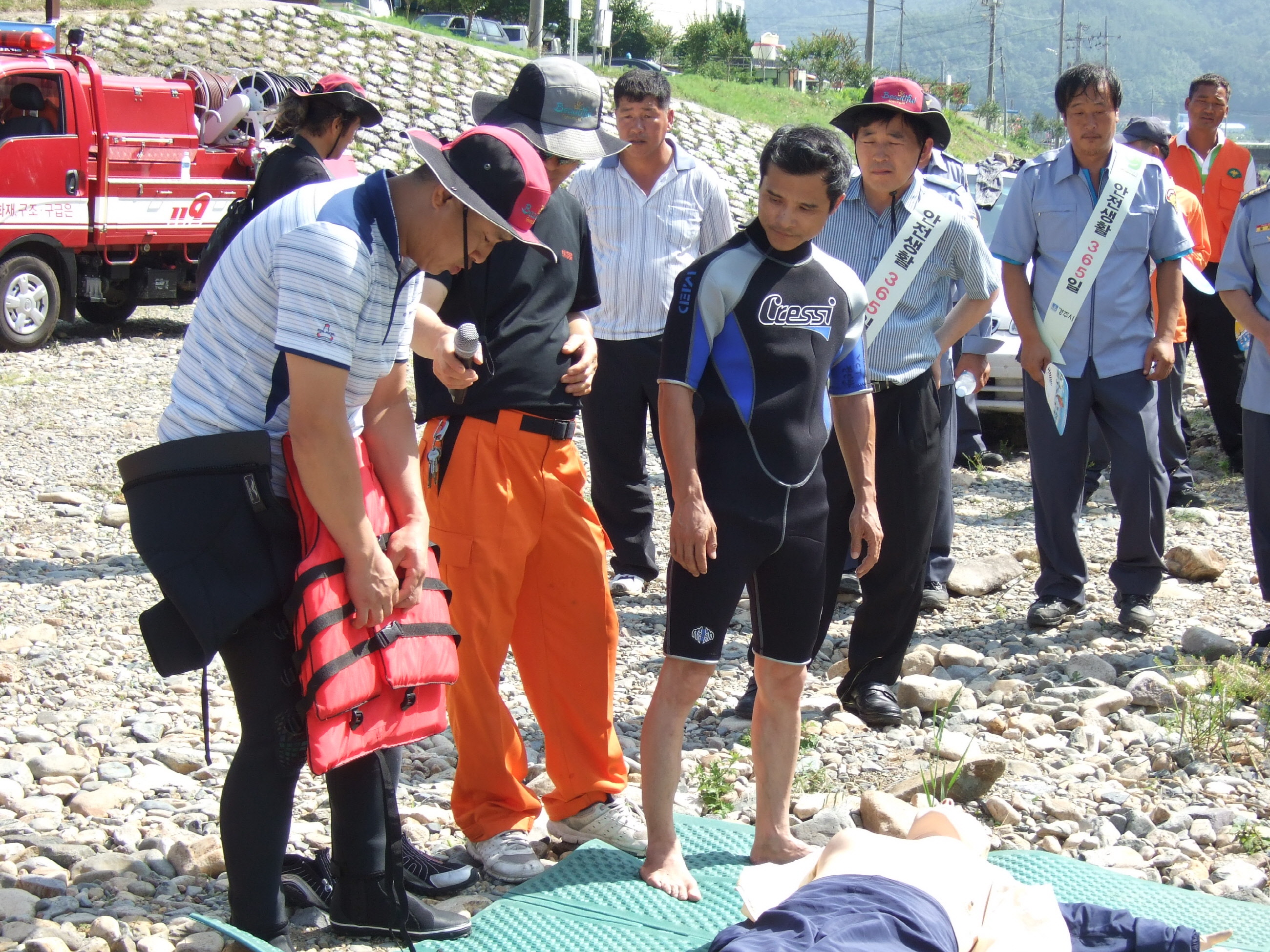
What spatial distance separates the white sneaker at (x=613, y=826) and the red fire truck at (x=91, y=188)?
9487mm

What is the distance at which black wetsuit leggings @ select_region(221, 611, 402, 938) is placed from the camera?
261cm

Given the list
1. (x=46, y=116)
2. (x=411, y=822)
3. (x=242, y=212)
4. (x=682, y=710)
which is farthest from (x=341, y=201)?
(x=46, y=116)

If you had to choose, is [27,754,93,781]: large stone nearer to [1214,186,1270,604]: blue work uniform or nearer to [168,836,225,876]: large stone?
[168,836,225,876]: large stone

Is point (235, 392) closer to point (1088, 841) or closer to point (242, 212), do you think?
point (242, 212)

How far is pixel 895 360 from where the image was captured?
15.4ft

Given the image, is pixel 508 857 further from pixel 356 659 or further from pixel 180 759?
pixel 180 759

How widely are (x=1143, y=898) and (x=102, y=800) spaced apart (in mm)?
2973

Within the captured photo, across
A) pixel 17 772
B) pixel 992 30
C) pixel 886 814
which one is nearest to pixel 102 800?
pixel 17 772

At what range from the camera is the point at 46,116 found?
11305mm

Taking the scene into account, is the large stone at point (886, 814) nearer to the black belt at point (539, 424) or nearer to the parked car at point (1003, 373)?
the black belt at point (539, 424)

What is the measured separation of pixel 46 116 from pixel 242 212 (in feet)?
25.8

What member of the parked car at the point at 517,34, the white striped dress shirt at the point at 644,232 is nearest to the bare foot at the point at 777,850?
the white striped dress shirt at the point at 644,232

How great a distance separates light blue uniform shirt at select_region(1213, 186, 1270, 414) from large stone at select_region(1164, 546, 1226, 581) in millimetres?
1341

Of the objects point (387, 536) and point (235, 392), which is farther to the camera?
point (387, 536)
